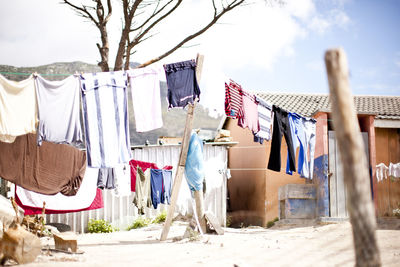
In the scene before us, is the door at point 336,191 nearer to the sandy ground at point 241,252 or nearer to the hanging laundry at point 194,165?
the sandy ground at point 241,252

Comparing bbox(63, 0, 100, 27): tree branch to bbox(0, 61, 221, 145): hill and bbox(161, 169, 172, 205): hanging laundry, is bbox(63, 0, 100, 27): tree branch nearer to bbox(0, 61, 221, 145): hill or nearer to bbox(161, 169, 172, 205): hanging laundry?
bbox(161, 169, 172, 205): hanging laundry

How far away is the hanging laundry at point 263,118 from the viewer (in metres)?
8.95

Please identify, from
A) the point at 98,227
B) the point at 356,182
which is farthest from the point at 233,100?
the point at 98,227

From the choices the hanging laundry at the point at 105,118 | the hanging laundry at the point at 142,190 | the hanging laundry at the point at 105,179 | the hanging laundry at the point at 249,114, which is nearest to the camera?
the hanging laundry at the point at 105,118

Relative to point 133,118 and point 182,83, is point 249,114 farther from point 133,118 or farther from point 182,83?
point 133,118

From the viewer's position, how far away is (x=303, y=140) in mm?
9734

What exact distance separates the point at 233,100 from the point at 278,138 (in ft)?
5.59

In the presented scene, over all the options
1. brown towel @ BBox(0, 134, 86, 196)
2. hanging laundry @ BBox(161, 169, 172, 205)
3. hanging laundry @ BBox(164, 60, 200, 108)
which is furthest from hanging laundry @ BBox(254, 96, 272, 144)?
brown towel @ BBox(0, 134, 86, 196)

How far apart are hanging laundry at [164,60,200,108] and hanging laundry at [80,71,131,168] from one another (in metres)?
0.83

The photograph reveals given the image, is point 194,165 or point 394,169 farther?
point 394,169

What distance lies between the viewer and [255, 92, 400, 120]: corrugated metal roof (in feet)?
45.5

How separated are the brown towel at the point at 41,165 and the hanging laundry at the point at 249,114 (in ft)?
10.8

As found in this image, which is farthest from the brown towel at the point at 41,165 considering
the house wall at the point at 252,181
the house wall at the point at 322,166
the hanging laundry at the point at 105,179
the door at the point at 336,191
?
the house wall at the point at 252,181

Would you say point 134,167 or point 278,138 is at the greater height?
point 278,138
